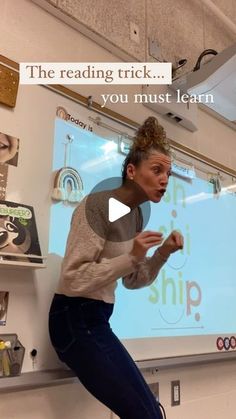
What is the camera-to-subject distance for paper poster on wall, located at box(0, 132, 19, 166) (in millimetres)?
1283

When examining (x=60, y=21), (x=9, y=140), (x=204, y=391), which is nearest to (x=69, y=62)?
(x=60, y=21)

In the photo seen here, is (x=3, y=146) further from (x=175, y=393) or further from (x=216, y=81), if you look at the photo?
(x=175, y=393)

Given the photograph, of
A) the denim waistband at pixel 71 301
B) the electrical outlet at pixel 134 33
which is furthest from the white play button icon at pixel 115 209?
the electrical outlet at pixel 134 33

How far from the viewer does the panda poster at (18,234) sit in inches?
46.6

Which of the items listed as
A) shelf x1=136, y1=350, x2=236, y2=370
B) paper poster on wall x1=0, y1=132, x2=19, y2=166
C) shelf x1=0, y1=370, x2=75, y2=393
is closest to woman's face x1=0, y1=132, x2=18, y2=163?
paper poster on wall x1=0, y1=132, x2=19, y2=166

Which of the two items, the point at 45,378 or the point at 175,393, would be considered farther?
the point at 175,393

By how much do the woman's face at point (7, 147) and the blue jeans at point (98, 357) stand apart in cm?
48

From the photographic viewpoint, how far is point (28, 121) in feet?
4.56

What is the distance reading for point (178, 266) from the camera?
189 centimetres

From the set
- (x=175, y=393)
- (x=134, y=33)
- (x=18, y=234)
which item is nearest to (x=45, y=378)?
(x=18, y=234)

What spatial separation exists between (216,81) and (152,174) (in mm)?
817

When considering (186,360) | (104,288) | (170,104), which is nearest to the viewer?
(104,288)

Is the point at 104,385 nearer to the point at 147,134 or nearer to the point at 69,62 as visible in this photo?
the point at 147,134

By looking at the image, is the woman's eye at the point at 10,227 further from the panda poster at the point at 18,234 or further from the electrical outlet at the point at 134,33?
the electrical outlet at the point at 134,33
